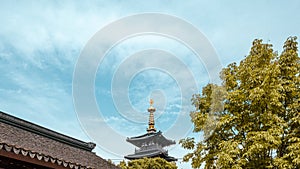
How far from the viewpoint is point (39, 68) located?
9727 mm

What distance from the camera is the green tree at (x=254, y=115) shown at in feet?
23.1

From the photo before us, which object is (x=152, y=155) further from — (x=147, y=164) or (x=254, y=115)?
(x=254, y=115)

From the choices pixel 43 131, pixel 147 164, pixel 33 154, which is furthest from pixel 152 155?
pixel 33 154

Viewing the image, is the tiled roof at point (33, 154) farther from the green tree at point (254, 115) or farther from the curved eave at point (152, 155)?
the curved eave at point (152, 155)

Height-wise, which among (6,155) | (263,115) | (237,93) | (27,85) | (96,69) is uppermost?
(27,85)

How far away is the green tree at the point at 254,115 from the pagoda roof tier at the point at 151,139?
28.2 metres

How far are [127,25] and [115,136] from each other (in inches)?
122

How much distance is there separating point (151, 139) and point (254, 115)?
30.3 m

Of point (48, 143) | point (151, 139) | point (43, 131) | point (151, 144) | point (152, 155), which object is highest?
point (151, 139)

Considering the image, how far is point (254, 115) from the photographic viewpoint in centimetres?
763

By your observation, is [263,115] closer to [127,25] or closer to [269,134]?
[269,134]

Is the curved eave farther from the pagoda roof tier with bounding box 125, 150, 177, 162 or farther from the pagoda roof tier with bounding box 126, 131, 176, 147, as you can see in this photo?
the pagoda roof tier with bounding box 126, 131, 176, 147

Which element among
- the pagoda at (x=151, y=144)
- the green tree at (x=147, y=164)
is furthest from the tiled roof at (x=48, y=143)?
the pagoda at (x=151, y=144)

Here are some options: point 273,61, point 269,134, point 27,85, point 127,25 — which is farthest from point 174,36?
point 27,85
